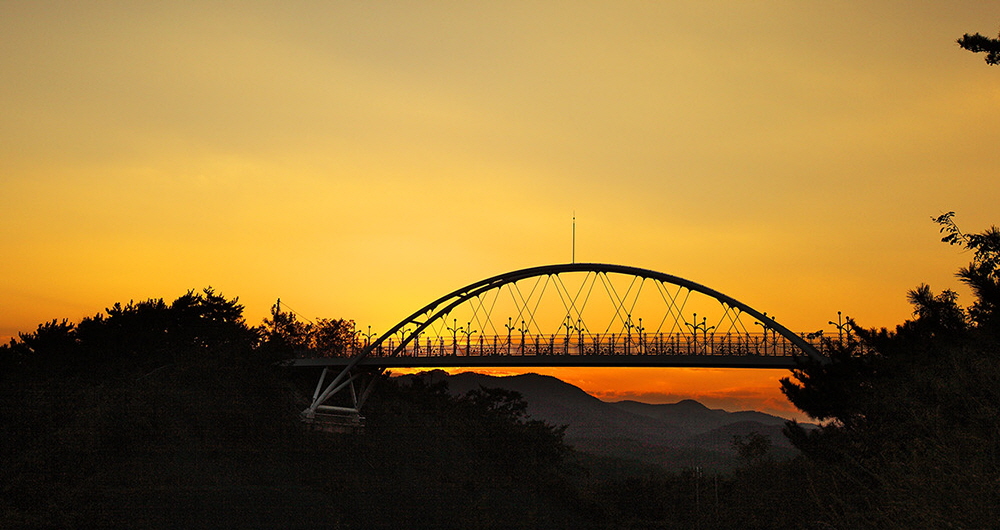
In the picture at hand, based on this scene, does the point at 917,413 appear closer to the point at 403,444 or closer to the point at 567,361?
the point at 567,361

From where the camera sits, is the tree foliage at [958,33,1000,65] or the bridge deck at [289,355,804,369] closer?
the tree foliage at [958,33,1000,65]

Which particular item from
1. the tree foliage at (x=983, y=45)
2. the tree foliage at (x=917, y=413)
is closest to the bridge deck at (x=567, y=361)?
the tree foliage at (x=917, y=413)

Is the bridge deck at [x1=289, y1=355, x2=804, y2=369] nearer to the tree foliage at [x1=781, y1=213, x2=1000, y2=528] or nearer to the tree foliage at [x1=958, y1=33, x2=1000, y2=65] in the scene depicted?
the tree foliage at [x1=781, y1=213, x2=1000, y2=528]

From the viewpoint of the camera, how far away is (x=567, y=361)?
A: 54.8 meters

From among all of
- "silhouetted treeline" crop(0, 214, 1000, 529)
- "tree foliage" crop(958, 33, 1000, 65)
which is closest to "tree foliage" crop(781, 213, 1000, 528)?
"silhouetted treeline" crop(0, 214, 1000, 529)

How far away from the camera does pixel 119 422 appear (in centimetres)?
4197

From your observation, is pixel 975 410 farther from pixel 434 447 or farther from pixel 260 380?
pixel 434 447

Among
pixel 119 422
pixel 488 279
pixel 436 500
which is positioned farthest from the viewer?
pixel 436 500

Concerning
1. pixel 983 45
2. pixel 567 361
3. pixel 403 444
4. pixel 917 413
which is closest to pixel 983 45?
pixel 983 45

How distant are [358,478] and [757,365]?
2633 cm

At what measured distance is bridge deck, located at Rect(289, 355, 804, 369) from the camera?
5059 centimetres

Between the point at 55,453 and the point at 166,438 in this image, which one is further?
the point at 166,438

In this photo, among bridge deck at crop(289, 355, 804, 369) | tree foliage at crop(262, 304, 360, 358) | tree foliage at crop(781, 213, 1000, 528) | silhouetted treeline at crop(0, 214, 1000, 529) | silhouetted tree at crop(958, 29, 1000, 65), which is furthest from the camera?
tree foliage at crop(262, 304, 360, 358)

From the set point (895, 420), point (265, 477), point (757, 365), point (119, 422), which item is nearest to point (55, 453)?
point (119, 422)
